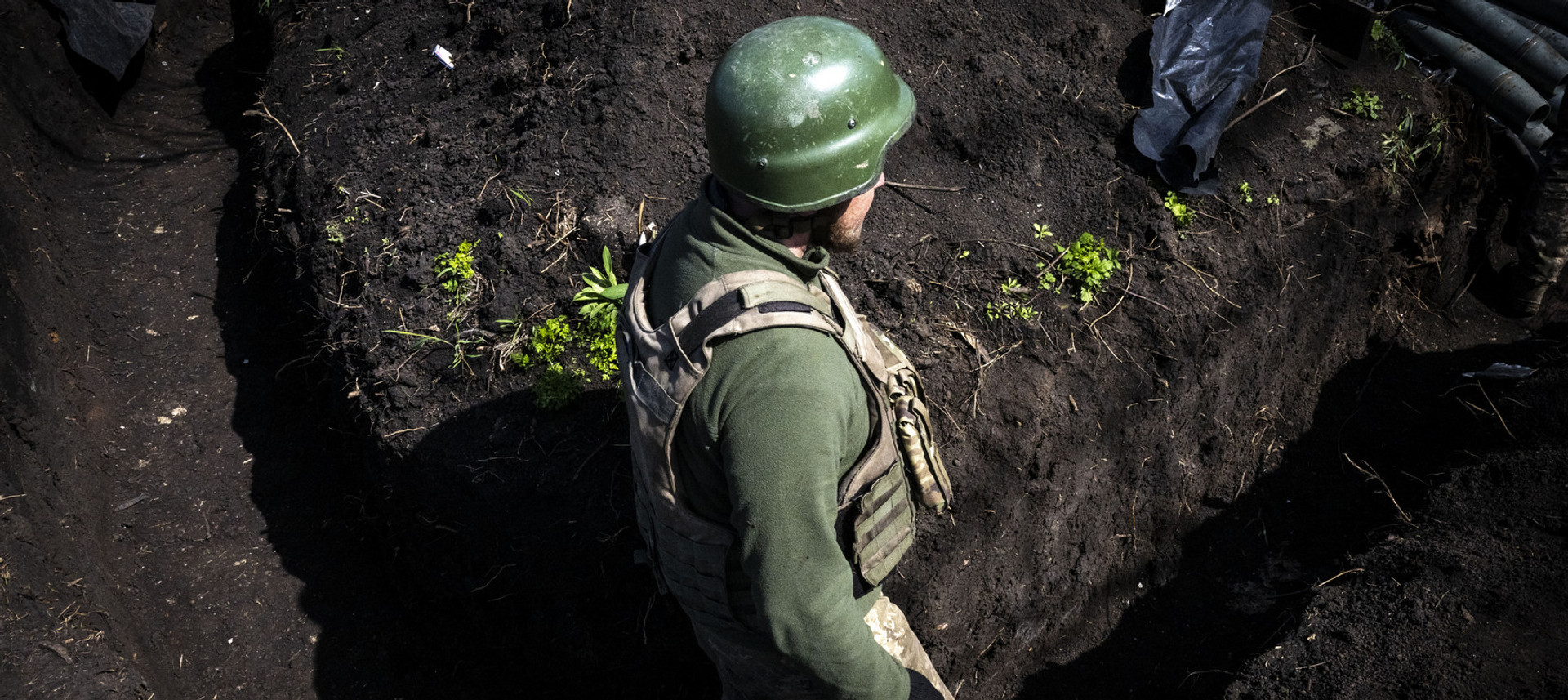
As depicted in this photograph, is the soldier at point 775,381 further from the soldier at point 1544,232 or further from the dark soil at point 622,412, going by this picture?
the soldier at point 1544,232

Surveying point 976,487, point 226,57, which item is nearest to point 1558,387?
point 976,487

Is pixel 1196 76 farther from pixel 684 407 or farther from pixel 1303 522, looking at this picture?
pixel 684 407

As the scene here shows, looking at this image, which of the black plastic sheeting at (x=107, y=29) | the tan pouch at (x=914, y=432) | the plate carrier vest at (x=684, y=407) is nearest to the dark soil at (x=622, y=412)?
the black plastic sheeting at (x=107, y=29)

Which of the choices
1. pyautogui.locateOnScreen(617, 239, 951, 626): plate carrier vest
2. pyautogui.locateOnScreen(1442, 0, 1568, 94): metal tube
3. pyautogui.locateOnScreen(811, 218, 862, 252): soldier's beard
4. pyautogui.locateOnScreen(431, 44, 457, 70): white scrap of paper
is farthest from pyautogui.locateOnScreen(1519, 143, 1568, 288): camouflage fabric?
pyautogui.locateOnScreen(431, 44, 457, 70): white scrap of paper

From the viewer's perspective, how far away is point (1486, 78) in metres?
5.74

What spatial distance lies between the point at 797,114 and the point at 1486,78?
5.98 metres

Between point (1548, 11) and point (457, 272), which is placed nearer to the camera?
point (457, 272)

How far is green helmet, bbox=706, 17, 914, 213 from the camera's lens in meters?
2.05

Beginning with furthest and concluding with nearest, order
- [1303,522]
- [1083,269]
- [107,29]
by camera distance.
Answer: [107,29] < [1303,522] < [1083,269]

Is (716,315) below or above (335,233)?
above

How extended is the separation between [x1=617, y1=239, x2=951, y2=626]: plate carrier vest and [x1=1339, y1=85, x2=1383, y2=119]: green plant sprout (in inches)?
164

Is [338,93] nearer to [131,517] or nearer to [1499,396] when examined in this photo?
[131,517]

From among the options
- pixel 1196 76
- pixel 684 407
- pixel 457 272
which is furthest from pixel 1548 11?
pixel 457 272

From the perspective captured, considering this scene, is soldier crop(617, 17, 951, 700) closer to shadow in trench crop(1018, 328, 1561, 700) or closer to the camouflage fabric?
shadow in trench crop(1018, 328, 1561, 700)
